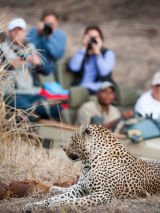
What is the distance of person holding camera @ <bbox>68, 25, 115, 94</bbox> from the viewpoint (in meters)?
13.5

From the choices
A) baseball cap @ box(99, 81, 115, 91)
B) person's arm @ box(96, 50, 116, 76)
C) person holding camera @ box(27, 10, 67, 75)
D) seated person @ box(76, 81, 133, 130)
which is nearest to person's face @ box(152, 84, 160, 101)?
seated person @ box(76, 81, 133, 130)

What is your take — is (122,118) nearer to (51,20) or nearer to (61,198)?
(51,20)

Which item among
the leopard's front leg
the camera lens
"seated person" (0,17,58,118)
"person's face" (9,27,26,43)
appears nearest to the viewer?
the leopard's front leg

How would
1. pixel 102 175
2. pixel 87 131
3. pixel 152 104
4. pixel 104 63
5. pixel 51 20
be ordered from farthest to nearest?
pixel 51 20 → pixel 104 63 → pixel 152 104 → pixel 87 131 → pixel 102 175

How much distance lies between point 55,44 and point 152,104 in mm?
2442

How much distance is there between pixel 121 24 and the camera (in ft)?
67.7

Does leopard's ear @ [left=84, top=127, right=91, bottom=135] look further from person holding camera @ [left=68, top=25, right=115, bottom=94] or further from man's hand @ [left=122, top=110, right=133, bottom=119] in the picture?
person holding camera @ [left=68, top=25, right=115, bottom=94]

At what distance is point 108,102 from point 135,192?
437 cm

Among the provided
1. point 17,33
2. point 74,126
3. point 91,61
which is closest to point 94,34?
point 91,61

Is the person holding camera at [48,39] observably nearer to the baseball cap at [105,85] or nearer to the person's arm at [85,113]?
the baseball cap at [105,85]

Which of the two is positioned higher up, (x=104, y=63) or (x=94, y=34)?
(x=94, y=34)

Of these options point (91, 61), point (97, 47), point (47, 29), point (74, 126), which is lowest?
point (74, 126)

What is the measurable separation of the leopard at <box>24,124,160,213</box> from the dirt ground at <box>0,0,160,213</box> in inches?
372

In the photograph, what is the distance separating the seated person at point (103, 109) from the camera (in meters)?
12.3
